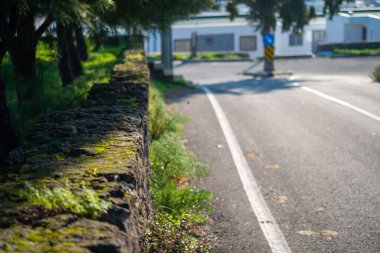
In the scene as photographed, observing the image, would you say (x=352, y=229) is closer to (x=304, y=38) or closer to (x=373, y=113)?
(x=373, y=113)

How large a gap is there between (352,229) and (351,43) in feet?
141

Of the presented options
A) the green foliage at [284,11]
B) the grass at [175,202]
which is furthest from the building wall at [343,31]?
the grass at [175,202]

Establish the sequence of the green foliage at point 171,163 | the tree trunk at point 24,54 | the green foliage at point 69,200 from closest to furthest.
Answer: the green foliage at point 69,200
the green foliage at point 171,163
the tree trunk at point 24,54

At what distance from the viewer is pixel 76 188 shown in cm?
362

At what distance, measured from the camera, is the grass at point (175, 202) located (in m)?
5.25

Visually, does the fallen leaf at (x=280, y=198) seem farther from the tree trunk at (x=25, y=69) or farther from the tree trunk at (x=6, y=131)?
the tree trunk at (x=25, y=69)

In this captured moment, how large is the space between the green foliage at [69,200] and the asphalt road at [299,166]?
2611mm

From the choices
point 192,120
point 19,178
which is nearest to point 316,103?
point 192,120

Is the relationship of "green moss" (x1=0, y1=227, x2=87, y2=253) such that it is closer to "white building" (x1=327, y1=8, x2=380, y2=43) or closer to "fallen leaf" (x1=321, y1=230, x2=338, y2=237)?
"fallen leaf" (x1=321, y1=230, x2=338, y2=237)

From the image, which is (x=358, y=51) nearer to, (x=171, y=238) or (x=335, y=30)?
(x=335, y=30)

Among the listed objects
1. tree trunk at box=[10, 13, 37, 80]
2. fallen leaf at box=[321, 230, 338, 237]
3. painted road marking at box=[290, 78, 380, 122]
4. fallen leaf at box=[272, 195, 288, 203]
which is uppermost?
tree trunk at box=[10, 13, 37, 80]

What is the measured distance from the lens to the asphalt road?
619cm

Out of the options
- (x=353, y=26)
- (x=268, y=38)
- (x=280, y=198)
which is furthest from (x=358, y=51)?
(x=280, y=198)

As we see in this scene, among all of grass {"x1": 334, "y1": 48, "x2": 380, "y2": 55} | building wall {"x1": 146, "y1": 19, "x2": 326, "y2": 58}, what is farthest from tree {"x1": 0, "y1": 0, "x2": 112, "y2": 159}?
building wall {"x1": 146, "y1": 19, "x2": 326, "y2": 58}
